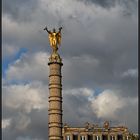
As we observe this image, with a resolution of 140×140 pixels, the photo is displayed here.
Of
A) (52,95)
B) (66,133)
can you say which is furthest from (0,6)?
(66,133)

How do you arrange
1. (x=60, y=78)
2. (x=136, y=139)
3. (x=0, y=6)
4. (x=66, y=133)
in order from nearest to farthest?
(x=0, y=6), (x=136, y=139), (x=60, y=78), (x=66, y=133)

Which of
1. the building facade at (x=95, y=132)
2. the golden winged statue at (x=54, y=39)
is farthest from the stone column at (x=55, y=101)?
the building facade at (x=95, y=132)

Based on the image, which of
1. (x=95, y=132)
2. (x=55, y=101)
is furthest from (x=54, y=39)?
(x=95, y=132)

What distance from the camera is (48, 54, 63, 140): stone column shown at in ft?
158

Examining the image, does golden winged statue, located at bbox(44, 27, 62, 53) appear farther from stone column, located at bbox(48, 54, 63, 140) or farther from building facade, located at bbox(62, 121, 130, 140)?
building facade, located at bbox(62, 121, 130, 140)

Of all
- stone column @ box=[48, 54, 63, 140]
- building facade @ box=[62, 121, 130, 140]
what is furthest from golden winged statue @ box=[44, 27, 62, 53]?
building facade @ box=[62, 121, 130, 140]

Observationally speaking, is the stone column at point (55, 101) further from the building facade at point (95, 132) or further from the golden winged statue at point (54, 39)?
the building facade at point (95, 132)

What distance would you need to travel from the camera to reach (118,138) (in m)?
81.4

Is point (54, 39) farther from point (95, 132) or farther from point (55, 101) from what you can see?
point (95, 132)

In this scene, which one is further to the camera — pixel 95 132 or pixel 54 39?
pixel 95 132

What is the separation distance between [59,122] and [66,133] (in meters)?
31.7

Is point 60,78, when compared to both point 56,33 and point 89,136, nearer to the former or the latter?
point 56,33

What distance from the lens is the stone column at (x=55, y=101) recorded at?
158 ft

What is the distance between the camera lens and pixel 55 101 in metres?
48.6
